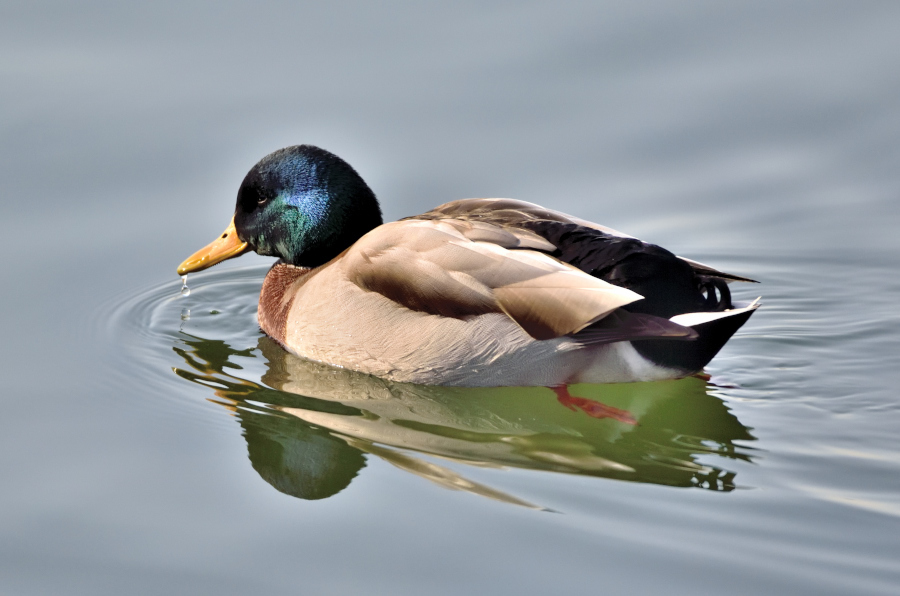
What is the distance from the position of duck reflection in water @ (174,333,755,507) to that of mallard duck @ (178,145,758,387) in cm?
15

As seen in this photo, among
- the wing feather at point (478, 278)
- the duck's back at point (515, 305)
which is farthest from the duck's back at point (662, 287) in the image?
the wing feather at point (478, 278)

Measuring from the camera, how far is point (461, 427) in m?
5.74

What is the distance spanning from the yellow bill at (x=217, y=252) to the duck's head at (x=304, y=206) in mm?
39

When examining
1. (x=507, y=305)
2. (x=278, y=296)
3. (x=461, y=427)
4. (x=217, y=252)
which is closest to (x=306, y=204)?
(x=278, y=296)

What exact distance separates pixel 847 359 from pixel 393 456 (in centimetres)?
263

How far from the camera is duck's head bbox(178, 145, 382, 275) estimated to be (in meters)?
6.86

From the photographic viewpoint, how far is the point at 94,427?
5.80m

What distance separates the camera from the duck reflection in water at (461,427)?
5258 millimetres

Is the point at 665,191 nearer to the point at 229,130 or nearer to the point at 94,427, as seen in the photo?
the point at 229,130

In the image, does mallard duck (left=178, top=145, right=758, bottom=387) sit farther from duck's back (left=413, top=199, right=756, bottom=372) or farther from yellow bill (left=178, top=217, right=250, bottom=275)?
yellow bill (left=178, top=217, right=250, bottom=275)

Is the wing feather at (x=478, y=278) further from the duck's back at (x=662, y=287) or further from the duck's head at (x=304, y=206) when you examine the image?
the duck's head at (x=304, y=206)

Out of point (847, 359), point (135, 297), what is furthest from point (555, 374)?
point (135, 297)

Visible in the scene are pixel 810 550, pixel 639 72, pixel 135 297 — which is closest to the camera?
pixel 810 550

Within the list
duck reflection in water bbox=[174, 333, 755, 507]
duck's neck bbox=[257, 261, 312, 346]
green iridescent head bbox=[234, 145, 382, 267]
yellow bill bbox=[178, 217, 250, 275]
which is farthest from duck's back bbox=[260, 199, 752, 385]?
yellow bill bbox=[178, 217, 250, 275]
